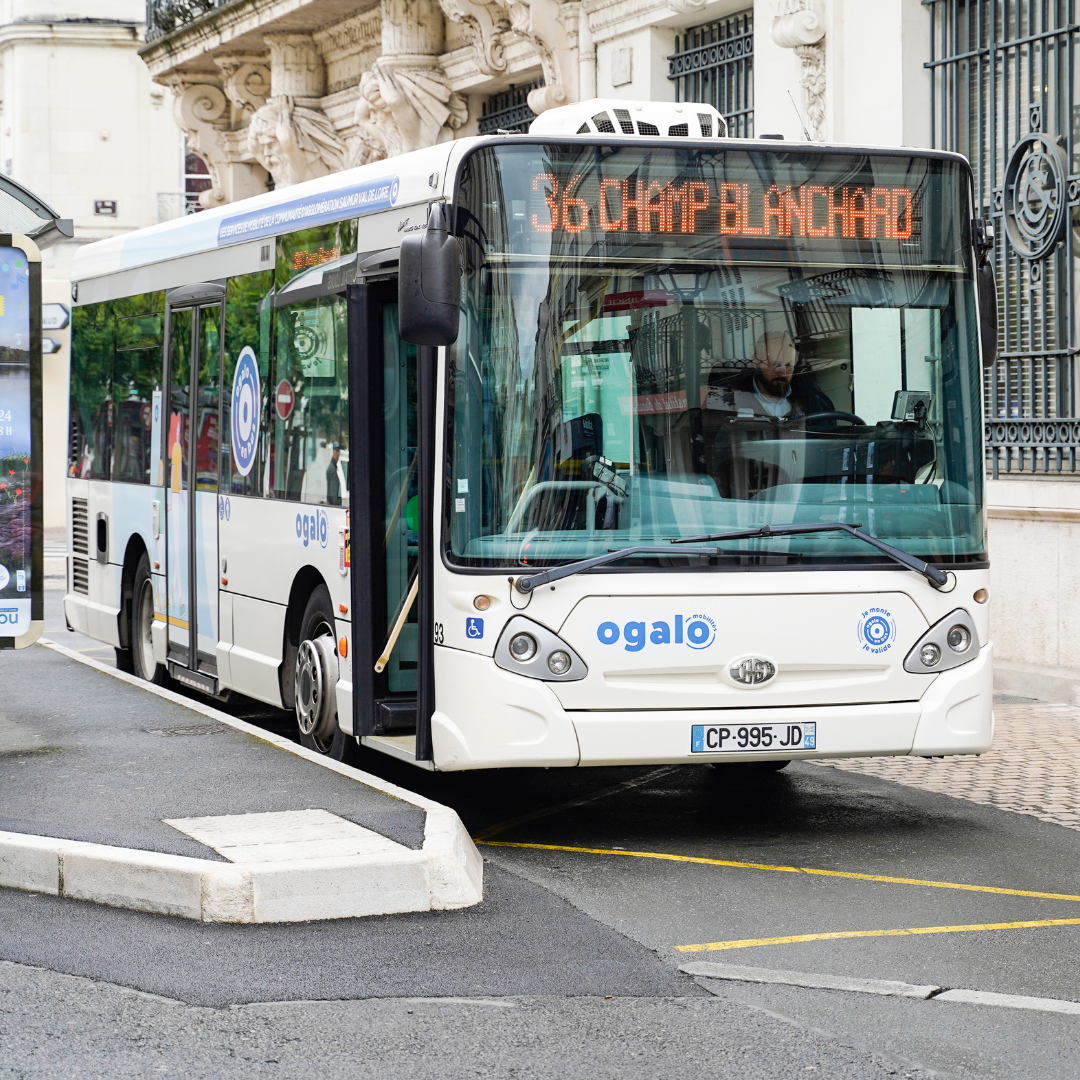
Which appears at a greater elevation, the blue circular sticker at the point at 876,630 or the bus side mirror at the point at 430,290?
the bus side mirror at the point at 430,290

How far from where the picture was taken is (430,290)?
699 cm

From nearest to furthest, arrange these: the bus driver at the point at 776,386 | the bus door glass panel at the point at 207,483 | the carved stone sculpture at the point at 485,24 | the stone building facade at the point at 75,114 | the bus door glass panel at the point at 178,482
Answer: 1. the bus driver at the point at 776,386
2. the bus door glass panel at the point at 207,483
3. the bus door glass panel at the point at 178,482
4. the carved stone sculpture at the point at 485,24
5. the stone building facade at the point at 75,114

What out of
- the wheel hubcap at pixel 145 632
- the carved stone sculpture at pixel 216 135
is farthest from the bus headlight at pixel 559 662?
the carved stone sculpture at pixel 216 135

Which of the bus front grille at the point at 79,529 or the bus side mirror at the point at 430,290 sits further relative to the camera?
the bus front grille at the point at 79,529

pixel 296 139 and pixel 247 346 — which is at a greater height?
pixel 296 139

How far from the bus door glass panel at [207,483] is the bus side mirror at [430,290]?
3.50m

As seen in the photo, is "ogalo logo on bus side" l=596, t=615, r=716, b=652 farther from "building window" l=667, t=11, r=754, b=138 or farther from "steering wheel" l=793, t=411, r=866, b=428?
"building window" l=667, t=11, r=754, b=138

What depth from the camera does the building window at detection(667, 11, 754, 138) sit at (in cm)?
1634

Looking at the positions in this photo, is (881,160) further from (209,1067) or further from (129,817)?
(209,1067)

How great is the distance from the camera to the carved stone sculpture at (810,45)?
15.1 metres

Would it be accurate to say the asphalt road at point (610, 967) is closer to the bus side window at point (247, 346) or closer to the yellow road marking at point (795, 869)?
the yellow road marking at point (795, 869)

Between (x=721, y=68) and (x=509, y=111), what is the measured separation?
4392mm

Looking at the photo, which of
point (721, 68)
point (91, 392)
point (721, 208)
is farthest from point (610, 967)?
point (721, 68)

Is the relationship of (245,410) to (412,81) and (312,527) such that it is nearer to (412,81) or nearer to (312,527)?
(312,527)
